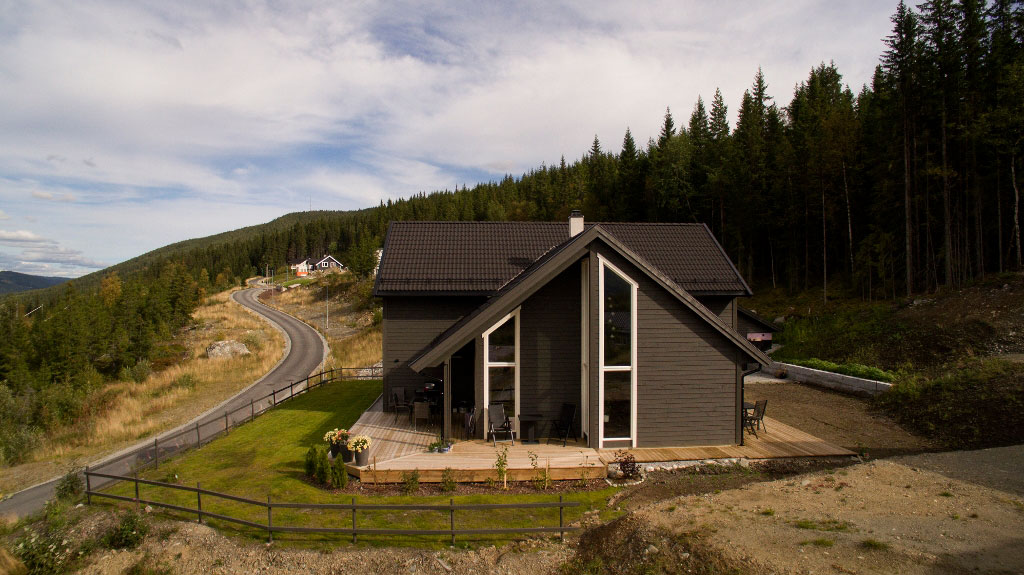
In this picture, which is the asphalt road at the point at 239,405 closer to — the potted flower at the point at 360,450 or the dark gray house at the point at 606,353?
the potted flower at the point at 360,450

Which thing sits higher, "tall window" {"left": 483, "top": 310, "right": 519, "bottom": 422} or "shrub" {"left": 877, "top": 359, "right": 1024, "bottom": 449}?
"tall window" {"left": 483, "top": 310, "right": 519, "bottom": 422}

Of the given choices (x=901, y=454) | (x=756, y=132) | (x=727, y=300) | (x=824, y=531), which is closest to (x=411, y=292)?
(x=727, y=300)

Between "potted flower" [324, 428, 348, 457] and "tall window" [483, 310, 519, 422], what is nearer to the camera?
"potted flower" [324, 428, 348, 457]

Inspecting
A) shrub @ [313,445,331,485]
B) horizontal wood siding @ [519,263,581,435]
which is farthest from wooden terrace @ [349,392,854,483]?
horizontal wood siding @ [519,263,581,435]

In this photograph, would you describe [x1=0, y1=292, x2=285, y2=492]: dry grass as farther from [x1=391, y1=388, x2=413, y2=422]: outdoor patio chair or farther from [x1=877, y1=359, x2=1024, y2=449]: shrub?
[x1=877, y1=359, x2=1024, y2=449]: shrub

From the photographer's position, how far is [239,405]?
24234mm

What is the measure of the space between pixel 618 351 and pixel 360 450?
19.0 ft

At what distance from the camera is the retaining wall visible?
16584 millimetres

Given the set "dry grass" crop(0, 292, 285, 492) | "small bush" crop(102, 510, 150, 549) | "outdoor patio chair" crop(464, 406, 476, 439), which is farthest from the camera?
"dry grass" crop(0, 292, 285, 492)

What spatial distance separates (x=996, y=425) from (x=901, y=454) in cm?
343

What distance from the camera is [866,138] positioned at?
31922 mm

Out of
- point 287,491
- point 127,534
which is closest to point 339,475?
point 287,491

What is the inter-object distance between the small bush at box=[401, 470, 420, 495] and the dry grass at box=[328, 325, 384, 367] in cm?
1957

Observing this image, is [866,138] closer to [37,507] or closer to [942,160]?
[942,160]
